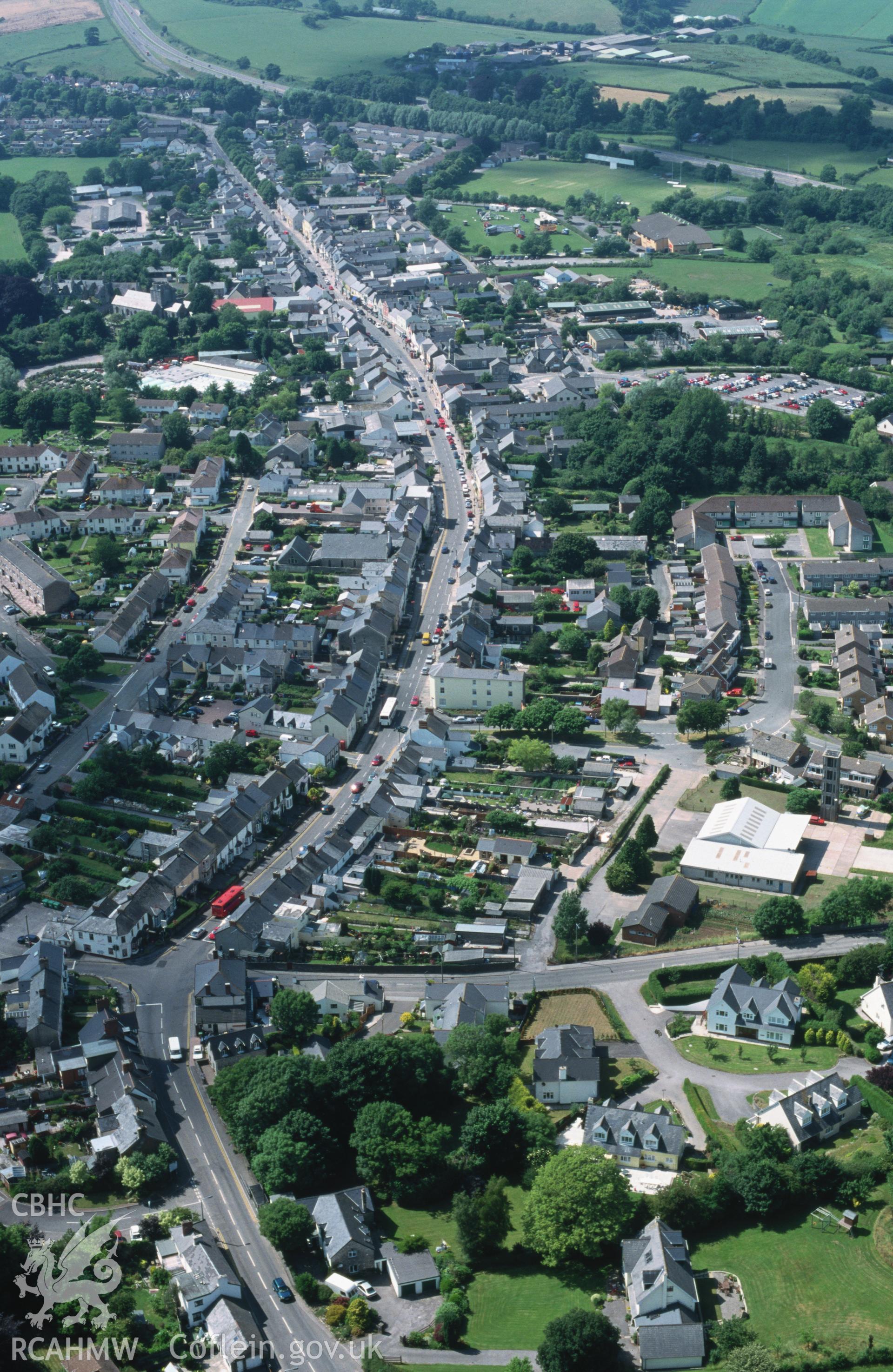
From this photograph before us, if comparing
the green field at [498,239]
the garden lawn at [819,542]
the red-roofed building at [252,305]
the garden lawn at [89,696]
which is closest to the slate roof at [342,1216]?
the garden lawn at [89,696]

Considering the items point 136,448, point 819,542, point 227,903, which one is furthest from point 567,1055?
point 136,448

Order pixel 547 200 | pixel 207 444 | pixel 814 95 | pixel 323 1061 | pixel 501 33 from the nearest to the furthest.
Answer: pixel 323 1061, pixel 207 444, pixel 547 200, pixel 814 95, pixel 501 33

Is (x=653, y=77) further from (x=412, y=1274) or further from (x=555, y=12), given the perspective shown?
(x=412, y=1274)

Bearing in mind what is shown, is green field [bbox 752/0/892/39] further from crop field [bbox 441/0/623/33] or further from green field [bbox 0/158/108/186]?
green field [bbox 0/158/108/186]

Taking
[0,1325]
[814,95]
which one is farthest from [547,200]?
[0,1325]

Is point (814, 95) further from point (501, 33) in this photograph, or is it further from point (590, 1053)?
point (590, 1053)

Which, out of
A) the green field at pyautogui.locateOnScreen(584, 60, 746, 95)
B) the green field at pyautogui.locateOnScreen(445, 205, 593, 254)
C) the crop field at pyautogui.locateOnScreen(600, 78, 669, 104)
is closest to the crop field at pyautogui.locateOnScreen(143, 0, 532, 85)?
the green field at pyautogui.locateOnScreen(584, 60, 746, 95)
